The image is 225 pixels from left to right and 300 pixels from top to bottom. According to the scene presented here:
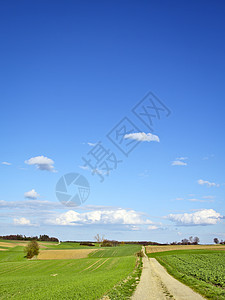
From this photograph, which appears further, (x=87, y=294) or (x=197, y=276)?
(x=197, y=276)

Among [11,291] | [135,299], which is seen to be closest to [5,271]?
[11,291]

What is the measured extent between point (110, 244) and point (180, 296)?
492 feet

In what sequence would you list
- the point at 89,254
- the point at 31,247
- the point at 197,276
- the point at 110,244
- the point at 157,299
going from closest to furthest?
the point at 157,299
the point at 197,276
the point at 31,247
the point at 89,254
the point at 110,244

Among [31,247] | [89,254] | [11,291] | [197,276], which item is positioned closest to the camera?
[11,291]

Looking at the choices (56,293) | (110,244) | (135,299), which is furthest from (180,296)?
(110,244)

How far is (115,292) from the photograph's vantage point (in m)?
26.3

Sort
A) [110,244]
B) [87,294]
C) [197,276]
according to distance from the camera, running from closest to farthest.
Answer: [87,294]
[197,276]
[110,244]

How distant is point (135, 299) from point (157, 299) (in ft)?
6.23

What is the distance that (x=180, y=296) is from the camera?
2414 cm

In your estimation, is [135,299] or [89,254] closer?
[135,299]

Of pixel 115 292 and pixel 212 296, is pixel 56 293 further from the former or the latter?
pixel 212 296

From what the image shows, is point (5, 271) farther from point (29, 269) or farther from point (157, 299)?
point (157, 299)

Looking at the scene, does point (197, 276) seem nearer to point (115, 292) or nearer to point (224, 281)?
point (224, 281)

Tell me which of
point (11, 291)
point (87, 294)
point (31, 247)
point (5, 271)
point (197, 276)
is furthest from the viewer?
point (31, 247)
